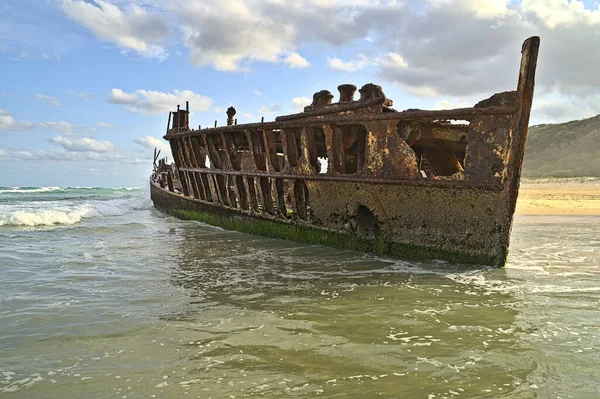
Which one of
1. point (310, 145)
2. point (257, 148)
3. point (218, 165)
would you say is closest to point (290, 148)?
point (310, 145)

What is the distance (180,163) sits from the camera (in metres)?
12.8

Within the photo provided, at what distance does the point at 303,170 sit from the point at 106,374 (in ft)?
17.4

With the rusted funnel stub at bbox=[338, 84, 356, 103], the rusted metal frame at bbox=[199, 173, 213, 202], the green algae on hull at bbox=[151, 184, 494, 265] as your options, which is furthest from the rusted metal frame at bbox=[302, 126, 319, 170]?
the rusted metal frame at bbox=[199, 173, 213, 202]

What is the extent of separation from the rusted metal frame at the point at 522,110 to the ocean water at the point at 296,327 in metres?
1.18

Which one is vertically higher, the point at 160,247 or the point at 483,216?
the point at 483,216

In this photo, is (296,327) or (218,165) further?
(218,165)

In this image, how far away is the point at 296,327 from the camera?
3.46 metres

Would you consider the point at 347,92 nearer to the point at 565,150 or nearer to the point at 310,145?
the point at 310,145

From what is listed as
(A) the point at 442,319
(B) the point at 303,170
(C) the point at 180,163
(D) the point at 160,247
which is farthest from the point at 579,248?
(C) the point at 180,163

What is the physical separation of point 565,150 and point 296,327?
51229 mm

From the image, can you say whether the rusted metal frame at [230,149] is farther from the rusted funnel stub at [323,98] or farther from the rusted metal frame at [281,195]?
the rusted funnel stub at [323,98]

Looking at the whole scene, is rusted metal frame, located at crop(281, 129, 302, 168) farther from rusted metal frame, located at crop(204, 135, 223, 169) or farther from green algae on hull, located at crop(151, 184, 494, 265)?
rusted metal frame, located at crop(204, 135, 223, 169)

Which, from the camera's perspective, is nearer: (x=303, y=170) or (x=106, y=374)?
(x=106, y=374)

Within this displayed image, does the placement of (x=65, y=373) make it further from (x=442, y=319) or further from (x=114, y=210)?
(x=114, y=210)
